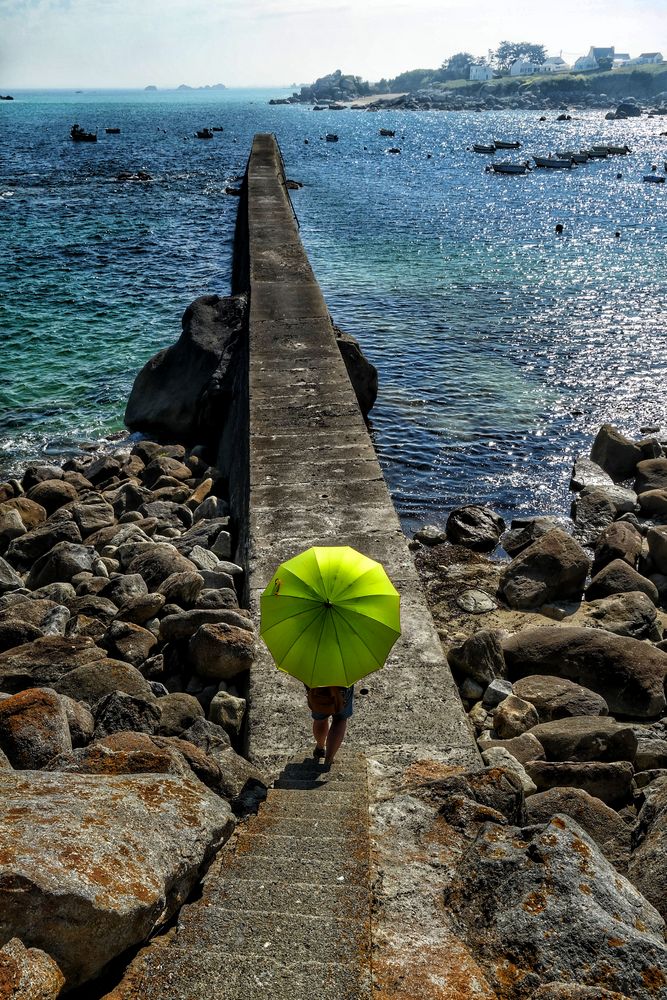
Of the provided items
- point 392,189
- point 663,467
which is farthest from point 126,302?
point 392,189

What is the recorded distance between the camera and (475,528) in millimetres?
10156

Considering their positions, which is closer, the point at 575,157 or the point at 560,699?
the point at 560,699

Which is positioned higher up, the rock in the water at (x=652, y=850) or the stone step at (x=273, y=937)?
the stone step at (x=273, y=937)

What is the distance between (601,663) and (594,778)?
69.0 inches

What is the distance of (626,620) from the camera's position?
7.80 metres

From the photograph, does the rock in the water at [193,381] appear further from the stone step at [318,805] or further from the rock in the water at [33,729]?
the stone step at [318,805]

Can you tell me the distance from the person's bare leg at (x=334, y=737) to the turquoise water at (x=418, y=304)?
6.43 m

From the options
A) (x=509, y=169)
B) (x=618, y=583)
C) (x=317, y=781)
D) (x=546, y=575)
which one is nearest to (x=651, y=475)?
(x=618, y=583)

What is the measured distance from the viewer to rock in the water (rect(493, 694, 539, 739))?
5.66 metres

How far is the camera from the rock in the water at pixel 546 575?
8.37 metres

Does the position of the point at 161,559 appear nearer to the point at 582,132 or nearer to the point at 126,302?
the point at 126,302

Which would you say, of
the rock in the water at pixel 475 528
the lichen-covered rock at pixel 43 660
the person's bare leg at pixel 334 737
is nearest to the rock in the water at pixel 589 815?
the person's bare leg at pixel 334 737

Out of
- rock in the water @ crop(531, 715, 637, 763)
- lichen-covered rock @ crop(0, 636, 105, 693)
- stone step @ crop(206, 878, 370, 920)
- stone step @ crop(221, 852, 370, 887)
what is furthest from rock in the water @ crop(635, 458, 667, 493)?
stone step @ crop(206, 878, 370, 920)

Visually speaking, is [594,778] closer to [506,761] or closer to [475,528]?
[506,761]
